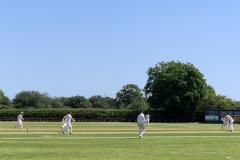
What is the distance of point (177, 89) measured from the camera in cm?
13388

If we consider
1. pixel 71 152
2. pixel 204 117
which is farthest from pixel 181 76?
pixel 71 152

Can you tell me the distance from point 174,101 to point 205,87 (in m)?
10.8

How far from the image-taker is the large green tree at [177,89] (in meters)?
131

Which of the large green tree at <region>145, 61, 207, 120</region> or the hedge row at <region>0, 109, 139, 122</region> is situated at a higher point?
the large green tree at <region>145, 61, 207, 120</region>

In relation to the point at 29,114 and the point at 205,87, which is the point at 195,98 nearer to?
the point at 205,87

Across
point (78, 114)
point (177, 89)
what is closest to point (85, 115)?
point (78, 114)

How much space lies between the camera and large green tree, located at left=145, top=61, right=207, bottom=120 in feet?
430

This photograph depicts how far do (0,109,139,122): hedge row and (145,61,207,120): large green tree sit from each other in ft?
30.2

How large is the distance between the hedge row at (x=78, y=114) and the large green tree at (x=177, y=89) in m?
9.20

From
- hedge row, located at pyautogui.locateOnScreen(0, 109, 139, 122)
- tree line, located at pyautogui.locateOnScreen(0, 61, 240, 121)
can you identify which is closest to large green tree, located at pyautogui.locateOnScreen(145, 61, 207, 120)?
tree line, located at pyautogui.locateOnScreen(0, 61, 240, 121)

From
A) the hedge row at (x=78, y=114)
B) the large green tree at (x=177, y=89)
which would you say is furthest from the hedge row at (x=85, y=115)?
the large green tree at (x=177, y=89)

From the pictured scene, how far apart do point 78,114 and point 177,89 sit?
78.7 feet

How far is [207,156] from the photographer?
24250 mm

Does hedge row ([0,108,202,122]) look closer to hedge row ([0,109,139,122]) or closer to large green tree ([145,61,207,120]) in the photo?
hedge row ([0,109,139,122])
